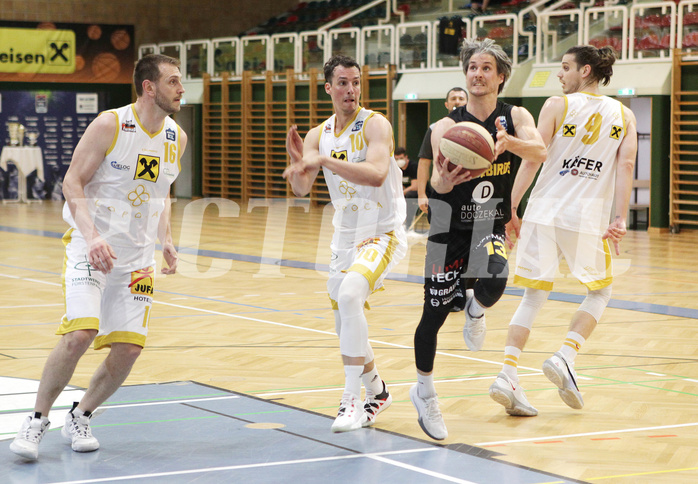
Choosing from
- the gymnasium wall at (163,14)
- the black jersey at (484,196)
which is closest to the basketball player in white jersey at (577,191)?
the black jersey at (484,196)

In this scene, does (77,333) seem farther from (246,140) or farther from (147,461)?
(246,140)

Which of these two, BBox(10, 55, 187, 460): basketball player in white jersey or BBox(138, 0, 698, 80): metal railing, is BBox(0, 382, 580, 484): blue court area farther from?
BBox(138, 0, 698, 80): metal railing

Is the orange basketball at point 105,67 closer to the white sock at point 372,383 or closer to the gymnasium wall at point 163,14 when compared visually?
the gymnasium wall at point 163,14

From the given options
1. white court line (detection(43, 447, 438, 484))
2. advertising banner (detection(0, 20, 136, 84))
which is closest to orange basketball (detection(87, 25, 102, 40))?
advertising banner (detection(0, 20, 136, 84))

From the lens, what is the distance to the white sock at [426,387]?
4.20m

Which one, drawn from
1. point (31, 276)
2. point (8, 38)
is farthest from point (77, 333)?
point (8, 38)

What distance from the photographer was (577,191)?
4836 mm

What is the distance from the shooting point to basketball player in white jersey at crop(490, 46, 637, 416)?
188 inches

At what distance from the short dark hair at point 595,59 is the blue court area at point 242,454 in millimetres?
2037

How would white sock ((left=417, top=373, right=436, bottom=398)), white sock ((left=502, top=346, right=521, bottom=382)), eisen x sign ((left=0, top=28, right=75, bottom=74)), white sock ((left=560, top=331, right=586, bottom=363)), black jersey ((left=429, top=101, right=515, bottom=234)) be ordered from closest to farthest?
white sock ((left=417, top=373, right=436, bottom=398)) < black jersey ((left=429, top=101, right=515, bottom=234)) < white sock ((left=502, top=346, right=521, bottom=382)) < white sock ((left=560, top=331, right=586, bottom=363)) < eisen x sign ((left=0, top=28, right=75, bottom=74))

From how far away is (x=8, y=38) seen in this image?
23.0 m

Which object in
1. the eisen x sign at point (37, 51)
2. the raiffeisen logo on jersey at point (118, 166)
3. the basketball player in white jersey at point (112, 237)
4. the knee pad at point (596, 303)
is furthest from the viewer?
the eisen x sign at point (37, 51)

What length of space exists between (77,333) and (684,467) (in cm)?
240

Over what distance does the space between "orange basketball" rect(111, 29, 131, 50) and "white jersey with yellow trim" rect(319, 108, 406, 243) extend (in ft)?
69.9
